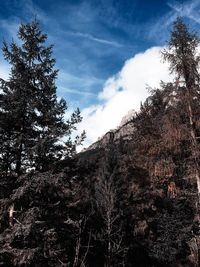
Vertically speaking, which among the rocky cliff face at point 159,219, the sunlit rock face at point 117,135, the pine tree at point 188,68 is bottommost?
the rocky cliff face at point 159,219

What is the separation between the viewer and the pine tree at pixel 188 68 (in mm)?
11633

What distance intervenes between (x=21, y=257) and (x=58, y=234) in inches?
84.6

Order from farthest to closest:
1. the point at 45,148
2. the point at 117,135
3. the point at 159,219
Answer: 1. the point at 117,135
2. the point at 159,219
3. the point at 45,148

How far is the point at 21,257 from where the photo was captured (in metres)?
9.30

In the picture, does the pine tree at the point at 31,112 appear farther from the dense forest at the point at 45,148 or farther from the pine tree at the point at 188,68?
the pine tree at the point at 188,68

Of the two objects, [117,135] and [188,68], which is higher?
[117,135]

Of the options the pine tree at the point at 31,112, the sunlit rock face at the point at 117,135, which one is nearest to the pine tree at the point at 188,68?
the pine tree at the point at 31,112

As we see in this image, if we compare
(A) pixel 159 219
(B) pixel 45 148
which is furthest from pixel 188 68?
(A) pixel 159 219

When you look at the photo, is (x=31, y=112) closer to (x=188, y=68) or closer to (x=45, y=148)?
(x=45, y=148)

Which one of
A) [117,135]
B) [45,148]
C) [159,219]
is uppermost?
[117,135]

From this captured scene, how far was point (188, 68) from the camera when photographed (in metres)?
12.1

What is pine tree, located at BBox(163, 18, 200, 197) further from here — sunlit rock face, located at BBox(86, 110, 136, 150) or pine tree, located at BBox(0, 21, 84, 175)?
sunlit rock face, located at BBox(86, 110, 136, 150)

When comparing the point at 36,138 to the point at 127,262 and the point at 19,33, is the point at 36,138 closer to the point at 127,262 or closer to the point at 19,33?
the point at 19,33

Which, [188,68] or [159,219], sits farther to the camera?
[159,219]
